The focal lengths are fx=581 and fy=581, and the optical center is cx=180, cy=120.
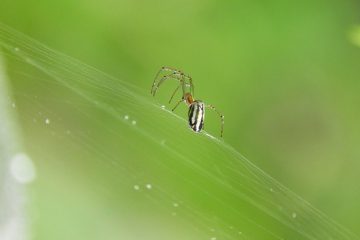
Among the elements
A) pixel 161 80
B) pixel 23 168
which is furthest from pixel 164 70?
pixel 23 168

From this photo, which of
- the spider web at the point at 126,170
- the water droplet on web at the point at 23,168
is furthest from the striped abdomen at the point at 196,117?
the water droplet on web at the point at 23,168

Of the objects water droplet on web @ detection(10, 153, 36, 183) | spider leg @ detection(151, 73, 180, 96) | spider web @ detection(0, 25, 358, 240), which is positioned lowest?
water droplet on web @ detection(10, 153, 36, 183)

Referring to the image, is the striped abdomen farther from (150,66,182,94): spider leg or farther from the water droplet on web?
the water droplet on web

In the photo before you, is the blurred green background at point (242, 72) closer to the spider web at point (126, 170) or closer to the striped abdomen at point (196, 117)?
the spider web at point (126, 170)

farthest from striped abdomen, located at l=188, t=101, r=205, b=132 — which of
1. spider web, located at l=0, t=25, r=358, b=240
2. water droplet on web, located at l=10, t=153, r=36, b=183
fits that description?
water droplet on web, located at l=10, t=153, r=36, b=183

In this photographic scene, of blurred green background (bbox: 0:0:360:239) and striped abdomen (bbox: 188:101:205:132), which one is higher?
blurred green background (bbox: 0:0:360:239)

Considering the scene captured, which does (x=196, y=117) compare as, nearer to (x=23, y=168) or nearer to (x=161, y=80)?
(x=161, y=80)
